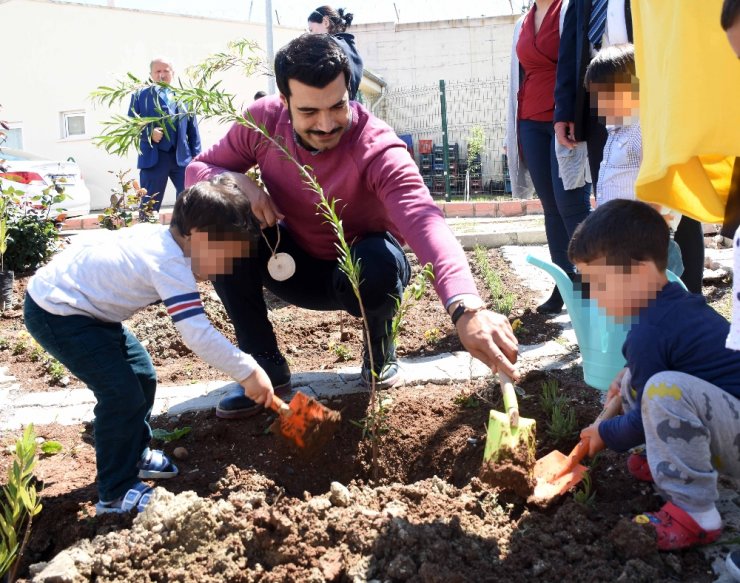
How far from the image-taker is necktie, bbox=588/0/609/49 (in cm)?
348

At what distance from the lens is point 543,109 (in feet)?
14.1

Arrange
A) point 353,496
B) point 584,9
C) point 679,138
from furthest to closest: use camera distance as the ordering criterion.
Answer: point 584,9 → point 353,496 → point 679,138

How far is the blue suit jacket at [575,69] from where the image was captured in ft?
11.8

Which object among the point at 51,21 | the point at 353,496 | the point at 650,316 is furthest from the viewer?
the point at 51,21

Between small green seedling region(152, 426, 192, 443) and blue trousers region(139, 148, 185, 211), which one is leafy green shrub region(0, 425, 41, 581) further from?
blue trousers region(139, 148, 185, 211)

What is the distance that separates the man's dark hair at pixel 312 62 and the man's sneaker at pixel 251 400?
1175mm

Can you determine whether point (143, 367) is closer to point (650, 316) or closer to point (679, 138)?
point (650, 316)

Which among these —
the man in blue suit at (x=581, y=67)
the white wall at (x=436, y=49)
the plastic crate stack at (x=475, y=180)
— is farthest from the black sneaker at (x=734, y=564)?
the white wall at (x=436, y=49)

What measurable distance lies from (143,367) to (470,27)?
1785 centimetres

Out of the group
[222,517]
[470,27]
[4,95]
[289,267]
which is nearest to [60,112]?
[4,95]

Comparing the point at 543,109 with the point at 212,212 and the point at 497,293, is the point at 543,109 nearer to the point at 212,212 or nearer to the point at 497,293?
the point at 497,293

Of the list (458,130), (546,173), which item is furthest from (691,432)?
(458,130)

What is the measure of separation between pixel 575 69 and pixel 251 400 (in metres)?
2.36

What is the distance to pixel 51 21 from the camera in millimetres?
17125
